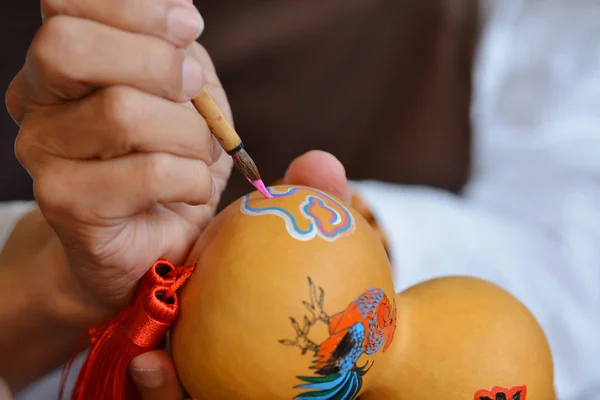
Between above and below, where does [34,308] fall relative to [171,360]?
below

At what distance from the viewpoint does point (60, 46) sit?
0.43 metres

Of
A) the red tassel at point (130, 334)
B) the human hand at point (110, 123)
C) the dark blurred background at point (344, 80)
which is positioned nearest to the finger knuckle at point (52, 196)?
the human hand at point (110, 123)

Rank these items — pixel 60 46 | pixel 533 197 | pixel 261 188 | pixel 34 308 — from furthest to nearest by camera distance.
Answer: pixel 533 197 → pixel 34 308 → pixel 261 188 → pixel 60 46

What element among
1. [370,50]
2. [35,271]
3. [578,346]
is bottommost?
[35,271]

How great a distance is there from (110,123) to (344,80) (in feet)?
3.34

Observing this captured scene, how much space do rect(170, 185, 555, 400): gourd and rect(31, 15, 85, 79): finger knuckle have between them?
187 millimetres

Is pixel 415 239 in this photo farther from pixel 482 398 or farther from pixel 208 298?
pixel 208 298

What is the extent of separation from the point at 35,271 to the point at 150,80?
0.31m

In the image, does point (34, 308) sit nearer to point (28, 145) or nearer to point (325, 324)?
point (28, 145)

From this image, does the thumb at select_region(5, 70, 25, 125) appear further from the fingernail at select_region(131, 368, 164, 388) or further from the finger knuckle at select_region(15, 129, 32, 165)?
the fingernail at select_region(131, 368, 164, 388)

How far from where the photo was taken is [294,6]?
1299 mm

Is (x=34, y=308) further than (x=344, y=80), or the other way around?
(x=344, y=80)

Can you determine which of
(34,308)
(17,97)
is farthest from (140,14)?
(34,308)

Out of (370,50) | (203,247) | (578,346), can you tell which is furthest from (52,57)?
(370,50)
